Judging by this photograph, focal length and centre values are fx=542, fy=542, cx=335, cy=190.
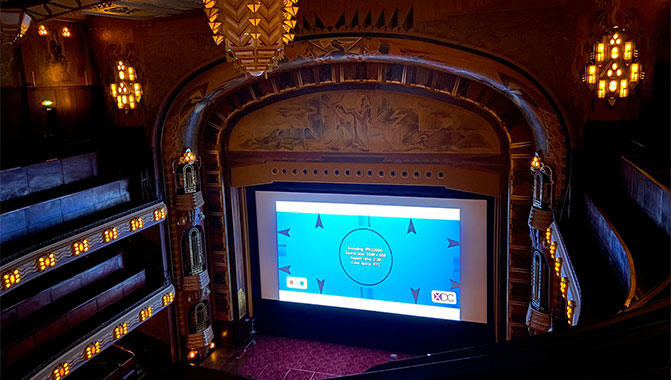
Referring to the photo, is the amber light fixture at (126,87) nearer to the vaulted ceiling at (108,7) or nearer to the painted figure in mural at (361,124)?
the vaulted ceiling at (108,7)

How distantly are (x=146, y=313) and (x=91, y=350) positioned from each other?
1.22 meters

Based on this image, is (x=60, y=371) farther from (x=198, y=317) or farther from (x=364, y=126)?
(x=364, y=126)

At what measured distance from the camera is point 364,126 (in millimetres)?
9258

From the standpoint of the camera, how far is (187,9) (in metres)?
8.25

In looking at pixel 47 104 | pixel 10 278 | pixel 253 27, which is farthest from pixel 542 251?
pixel 47 104

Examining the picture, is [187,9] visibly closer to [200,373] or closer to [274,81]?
[274,81]

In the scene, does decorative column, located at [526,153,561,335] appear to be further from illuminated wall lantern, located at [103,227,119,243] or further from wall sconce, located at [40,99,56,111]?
wall sconce, located at [40,99,56,111]

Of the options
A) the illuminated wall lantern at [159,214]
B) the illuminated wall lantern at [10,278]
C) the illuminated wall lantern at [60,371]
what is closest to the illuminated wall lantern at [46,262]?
the illuminated wall lantern at [10,278]

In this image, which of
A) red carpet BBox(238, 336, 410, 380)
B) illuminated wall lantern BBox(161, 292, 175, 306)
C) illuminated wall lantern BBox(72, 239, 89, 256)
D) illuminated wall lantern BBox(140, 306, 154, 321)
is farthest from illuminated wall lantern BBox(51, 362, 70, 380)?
red carpet BBox(238, 336, 410, 380)

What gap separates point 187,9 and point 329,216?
4231 mm

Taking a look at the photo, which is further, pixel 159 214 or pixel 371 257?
pixel 371 257

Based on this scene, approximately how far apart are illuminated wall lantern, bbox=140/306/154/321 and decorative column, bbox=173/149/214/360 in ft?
3.64

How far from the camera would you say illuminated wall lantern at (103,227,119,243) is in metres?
7.81

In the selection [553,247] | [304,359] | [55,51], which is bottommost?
[304,359]
